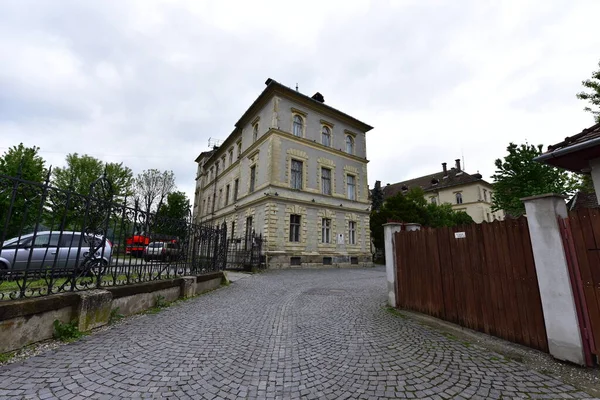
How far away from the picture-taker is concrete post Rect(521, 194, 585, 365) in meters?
3.23

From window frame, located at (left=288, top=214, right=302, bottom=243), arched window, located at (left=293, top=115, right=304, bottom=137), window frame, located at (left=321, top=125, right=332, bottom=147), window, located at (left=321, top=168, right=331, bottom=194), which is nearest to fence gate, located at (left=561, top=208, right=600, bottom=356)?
window frame, located at (left=288, top=214, right=302, bottom=243)

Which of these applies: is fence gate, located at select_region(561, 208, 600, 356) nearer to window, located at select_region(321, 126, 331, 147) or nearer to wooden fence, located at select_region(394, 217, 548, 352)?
wooden fence, located at select_region(394, 217, 548, 352)

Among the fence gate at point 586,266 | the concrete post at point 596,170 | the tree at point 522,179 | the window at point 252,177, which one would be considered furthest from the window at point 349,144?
the fence gate at point 586,266

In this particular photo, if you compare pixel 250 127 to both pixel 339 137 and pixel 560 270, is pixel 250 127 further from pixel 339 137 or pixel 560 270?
pixel 560 270

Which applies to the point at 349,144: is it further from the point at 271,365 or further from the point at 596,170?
the point at 271,365

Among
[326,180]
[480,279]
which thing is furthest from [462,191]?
[480,279]

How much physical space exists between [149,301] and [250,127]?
63.8 feet

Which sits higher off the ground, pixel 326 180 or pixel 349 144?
pixel 349 144

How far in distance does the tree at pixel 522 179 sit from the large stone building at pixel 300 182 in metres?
10.7

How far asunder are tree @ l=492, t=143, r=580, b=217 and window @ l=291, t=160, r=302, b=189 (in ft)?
52.3

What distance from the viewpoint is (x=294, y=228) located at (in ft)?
62.3

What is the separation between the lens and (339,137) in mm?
23047

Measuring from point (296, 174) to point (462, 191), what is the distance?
36675 mm

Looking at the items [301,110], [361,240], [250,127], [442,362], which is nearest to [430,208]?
[361,240]
